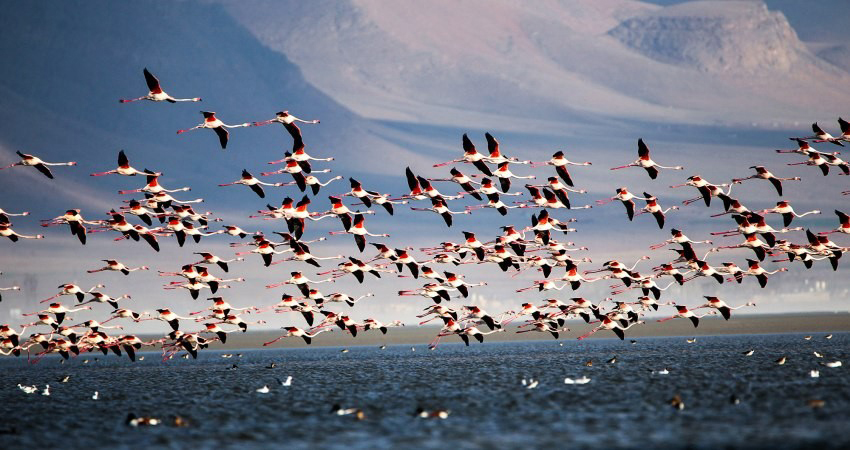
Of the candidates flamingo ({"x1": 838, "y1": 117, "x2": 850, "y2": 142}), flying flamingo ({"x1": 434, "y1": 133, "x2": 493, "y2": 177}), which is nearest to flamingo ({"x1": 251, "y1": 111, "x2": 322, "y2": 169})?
flying flamingo ({"x1": 434, "y1": 133, "x2": 493, "y2": 177})

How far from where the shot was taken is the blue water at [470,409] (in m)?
41.2

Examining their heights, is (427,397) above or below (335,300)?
below

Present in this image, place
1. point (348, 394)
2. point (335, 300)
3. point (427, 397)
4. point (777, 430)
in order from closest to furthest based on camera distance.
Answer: point (777, 430) < point (427, 397) < point (348, 394) < point (335, 300)

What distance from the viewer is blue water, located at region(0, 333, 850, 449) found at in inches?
1622

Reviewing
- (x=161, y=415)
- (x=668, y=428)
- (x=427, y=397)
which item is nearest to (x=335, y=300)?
(x=427, y=397)

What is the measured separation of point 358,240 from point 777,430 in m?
35.8

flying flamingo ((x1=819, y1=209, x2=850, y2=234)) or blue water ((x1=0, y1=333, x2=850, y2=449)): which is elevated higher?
flying flamingo ((x1=819, y1=209, x2=850, y2=234))

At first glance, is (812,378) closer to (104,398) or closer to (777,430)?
(777,430)

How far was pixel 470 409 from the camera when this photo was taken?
2024 inches

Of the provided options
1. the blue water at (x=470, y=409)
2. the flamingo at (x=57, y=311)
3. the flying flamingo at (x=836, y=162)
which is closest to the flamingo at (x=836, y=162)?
the flying flamingo at (x=836, y=162)

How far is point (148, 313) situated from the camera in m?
81.9

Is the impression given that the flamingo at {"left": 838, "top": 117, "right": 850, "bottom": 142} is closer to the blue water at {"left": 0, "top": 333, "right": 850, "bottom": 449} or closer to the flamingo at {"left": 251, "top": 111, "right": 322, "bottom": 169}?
the blue water at {"left": 0, "top": 333, "right": 850, "bottom": 449}

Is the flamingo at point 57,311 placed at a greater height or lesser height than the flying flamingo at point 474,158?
lesser

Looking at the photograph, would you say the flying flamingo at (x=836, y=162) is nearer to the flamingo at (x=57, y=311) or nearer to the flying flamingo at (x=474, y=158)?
the flying flamingo at (x=474, y=158)
